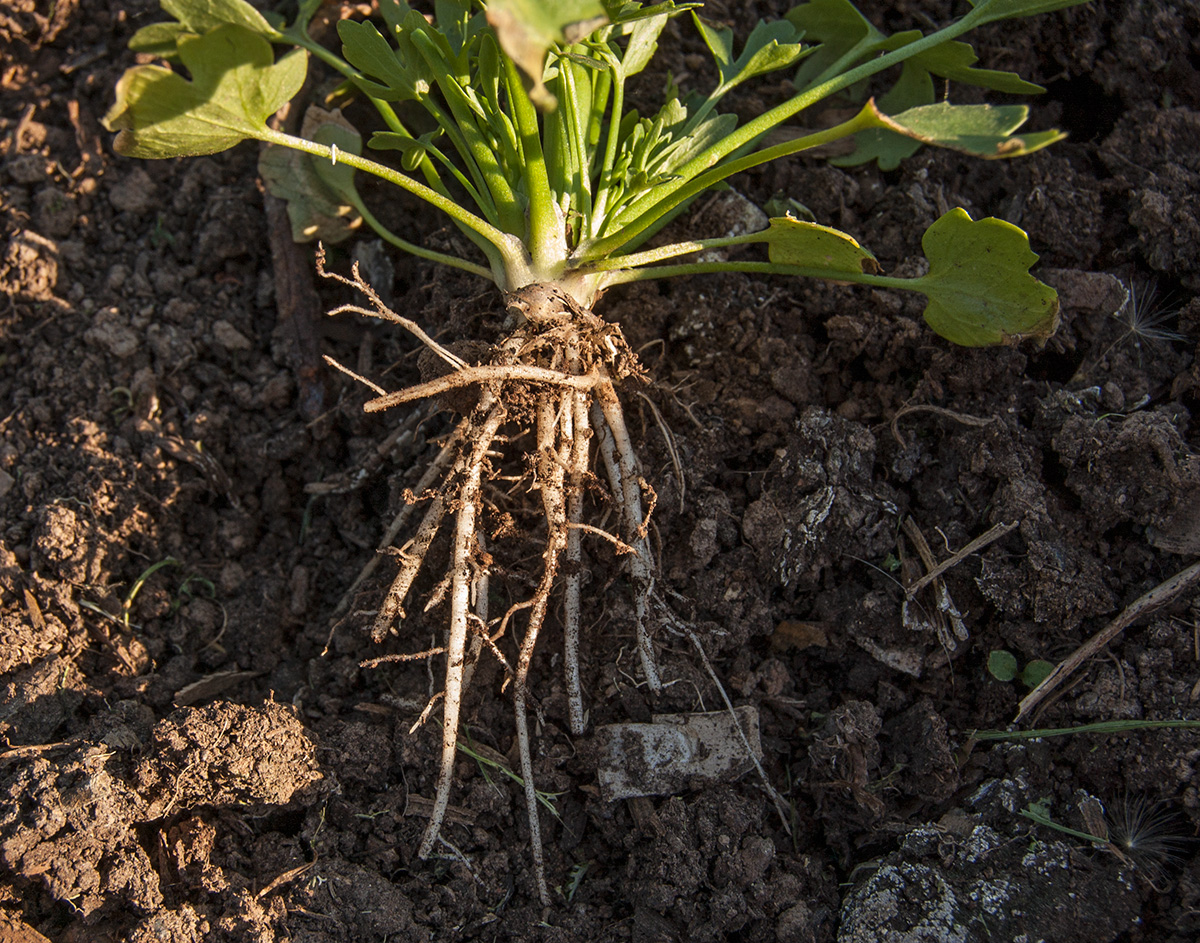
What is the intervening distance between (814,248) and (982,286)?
34cm

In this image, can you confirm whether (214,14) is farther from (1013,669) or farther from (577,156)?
(1013,669)

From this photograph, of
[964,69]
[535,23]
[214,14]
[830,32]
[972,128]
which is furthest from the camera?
[830,32]

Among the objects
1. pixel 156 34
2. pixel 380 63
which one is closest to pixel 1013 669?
pixel 380 63

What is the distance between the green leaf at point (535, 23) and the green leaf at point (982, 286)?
2.68 feet

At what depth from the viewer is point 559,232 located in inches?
62.3

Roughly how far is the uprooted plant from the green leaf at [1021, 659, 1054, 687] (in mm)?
635

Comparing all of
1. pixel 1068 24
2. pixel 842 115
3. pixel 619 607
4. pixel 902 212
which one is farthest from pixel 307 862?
pixel 1068 24

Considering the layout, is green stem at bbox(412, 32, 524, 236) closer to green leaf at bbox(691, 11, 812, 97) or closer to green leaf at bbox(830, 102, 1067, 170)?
green leaf at bbox(691, 11, 812, 97)

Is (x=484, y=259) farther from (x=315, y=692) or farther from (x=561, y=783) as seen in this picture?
(x=561, y=783)

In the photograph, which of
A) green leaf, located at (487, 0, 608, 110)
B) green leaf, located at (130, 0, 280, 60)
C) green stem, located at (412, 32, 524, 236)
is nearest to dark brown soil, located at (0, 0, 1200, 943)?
green stem, located at (412, 32, 524, 236)

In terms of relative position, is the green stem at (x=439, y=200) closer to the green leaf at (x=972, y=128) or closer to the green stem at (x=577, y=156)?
the green stem at (x=577, y=156)

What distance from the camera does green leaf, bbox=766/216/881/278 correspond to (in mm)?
1412

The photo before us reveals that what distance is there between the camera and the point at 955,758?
146 centimetres

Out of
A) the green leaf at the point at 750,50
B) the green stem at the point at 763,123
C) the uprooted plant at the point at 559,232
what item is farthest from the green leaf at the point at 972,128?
the green leaf at the point at 750,50
